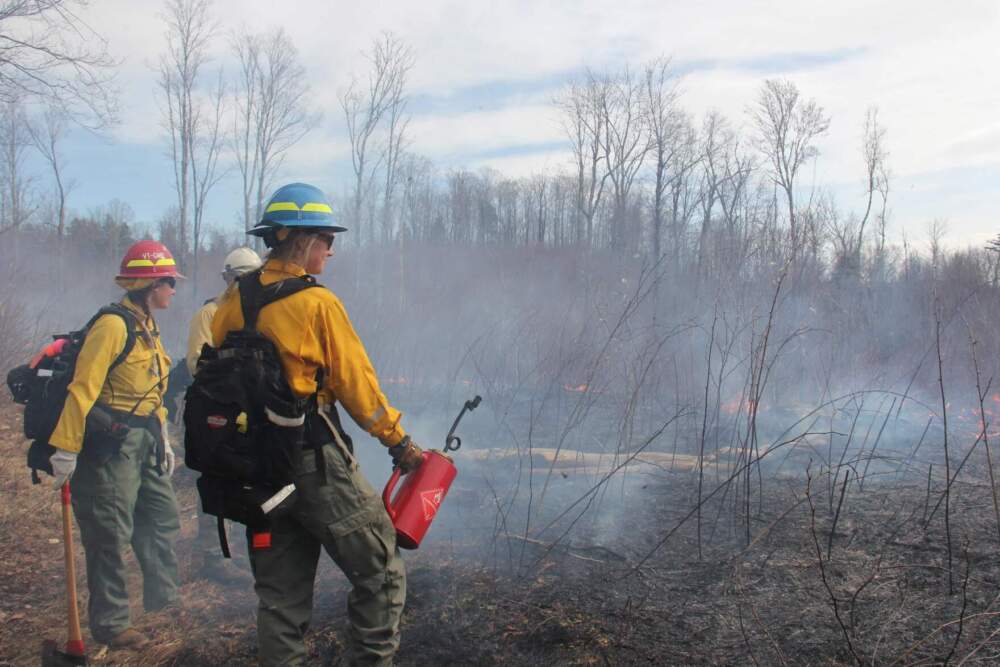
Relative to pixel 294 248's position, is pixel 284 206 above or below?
above

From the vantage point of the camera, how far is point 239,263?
15.1 feet

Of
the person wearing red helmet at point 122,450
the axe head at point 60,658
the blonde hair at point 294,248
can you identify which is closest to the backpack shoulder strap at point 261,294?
the blonde hair at point 294,248

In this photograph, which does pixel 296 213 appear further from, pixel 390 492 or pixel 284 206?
pixel 390 492

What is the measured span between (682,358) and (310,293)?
369 inches

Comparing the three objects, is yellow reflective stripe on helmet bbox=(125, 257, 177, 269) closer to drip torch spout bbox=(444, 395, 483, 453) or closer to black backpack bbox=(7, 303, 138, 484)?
black backpack bbox=(7, 303, 138, 484)

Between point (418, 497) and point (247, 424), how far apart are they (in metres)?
0.77

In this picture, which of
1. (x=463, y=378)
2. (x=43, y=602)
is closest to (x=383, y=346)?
(x=463, y=378)

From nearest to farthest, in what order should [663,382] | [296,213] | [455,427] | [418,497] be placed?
[296,213] → [418,497] → [455,427] → [663,382]

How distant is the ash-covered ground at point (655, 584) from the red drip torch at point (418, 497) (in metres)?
0.83

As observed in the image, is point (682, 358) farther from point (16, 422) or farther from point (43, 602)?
point (16, 422)

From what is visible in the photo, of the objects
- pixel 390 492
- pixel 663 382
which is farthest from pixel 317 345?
pixel 663 382

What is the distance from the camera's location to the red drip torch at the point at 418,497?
2.74 meters

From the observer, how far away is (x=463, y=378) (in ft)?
37.5

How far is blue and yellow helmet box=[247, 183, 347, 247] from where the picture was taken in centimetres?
263
